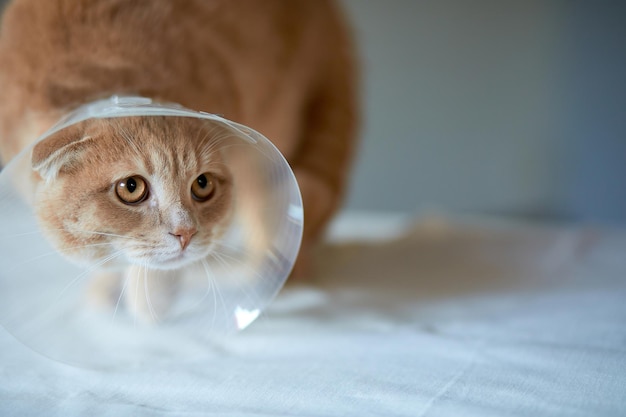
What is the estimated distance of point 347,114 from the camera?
182cm

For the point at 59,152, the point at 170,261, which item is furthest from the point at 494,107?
the point at 59,152

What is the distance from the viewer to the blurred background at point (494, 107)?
7.54 ft

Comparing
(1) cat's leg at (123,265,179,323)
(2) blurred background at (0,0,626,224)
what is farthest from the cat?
(2) blurred background at (0,0,626,224)

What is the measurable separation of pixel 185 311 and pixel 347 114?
0.89 metres

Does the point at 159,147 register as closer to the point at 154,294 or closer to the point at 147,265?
the point at 147,265

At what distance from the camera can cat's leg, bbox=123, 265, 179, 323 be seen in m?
1.14

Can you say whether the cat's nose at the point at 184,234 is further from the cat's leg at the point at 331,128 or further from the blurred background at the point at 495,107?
the blurred background at the point at 495,107

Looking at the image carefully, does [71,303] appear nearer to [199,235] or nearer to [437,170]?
[199,235]

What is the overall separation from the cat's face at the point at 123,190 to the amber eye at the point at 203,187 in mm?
24

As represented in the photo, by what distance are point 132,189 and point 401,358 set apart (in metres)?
0.51

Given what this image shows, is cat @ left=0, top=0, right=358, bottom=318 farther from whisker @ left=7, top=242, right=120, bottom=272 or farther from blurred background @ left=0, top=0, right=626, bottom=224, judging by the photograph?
blurred background @ left=0, top=0, right=626, bottom=224

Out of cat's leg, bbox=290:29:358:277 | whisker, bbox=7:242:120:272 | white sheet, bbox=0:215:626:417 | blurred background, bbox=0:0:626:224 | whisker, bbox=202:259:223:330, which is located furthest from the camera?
blurred background, bbox=0:0:626:224

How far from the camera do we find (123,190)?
3.05ft

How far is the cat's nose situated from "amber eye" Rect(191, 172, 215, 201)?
7 cm
